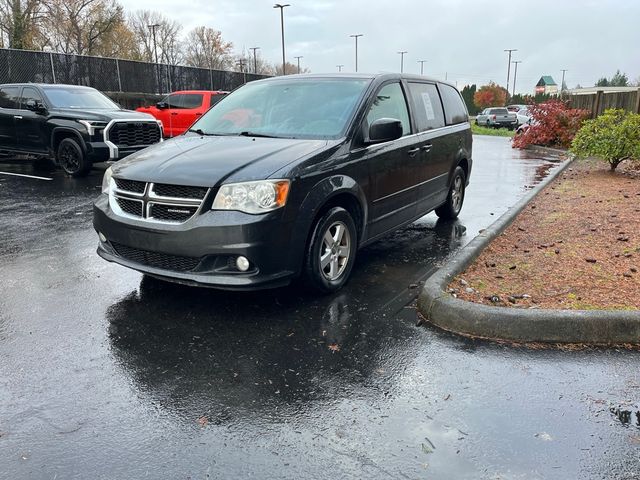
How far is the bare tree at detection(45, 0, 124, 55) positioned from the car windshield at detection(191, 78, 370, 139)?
52.9 m

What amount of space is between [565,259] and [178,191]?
3767mm

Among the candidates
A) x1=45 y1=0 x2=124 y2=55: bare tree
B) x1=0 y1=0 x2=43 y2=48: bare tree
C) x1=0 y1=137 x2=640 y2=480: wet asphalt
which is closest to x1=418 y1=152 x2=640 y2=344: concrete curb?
x1=0 y1=137 x2=640 y2=480: wet asphalt

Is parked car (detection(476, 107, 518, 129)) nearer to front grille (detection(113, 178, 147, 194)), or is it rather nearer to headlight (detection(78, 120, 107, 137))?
headlight (detection(78, 120, 107, 137))

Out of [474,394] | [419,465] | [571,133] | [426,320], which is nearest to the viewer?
[419,465]

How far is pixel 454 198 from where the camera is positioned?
299 inches

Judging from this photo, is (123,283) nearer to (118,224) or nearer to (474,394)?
(118,224)

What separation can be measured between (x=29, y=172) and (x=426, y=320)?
11.3 m

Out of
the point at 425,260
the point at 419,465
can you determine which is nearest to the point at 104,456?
the point at 419,465

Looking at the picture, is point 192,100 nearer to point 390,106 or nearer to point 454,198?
point 454,198

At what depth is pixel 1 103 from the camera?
12812 millimetres

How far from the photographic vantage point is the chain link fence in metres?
20.6

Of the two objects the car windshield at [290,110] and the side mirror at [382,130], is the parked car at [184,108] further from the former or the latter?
the side mirror at [382,130]

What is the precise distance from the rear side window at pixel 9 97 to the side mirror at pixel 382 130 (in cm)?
1074

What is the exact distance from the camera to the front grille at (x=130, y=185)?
4.25m
